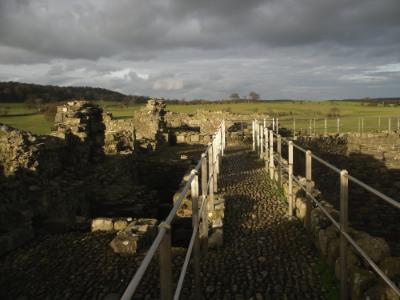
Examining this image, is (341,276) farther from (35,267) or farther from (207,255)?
(35,267)

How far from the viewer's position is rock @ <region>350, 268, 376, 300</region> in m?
4.34

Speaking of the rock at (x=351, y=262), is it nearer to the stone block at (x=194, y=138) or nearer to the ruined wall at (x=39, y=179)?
the ruined wall at (x=39, y=179)

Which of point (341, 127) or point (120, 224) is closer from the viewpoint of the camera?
point (120, 224)

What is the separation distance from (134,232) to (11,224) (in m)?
3.07

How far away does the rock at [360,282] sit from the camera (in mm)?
4336

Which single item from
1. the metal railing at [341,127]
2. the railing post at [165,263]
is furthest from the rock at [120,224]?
the metal railing at [341,127]

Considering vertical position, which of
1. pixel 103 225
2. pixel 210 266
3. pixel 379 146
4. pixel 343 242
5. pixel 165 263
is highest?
pixel 165 263

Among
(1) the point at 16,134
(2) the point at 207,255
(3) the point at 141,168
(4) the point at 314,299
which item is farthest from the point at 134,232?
(3) the point at 141,168

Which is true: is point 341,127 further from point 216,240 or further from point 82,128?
point 216,240

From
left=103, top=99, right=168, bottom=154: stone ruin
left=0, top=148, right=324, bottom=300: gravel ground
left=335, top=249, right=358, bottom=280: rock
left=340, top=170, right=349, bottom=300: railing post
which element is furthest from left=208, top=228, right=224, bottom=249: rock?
left=103, top=99, right=168, bottom=154: stone ruin

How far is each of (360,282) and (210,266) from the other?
7.43 ft

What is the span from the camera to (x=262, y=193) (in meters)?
10.4

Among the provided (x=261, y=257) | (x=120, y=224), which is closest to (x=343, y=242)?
(x=261, y=257)

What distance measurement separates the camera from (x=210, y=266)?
595cm
